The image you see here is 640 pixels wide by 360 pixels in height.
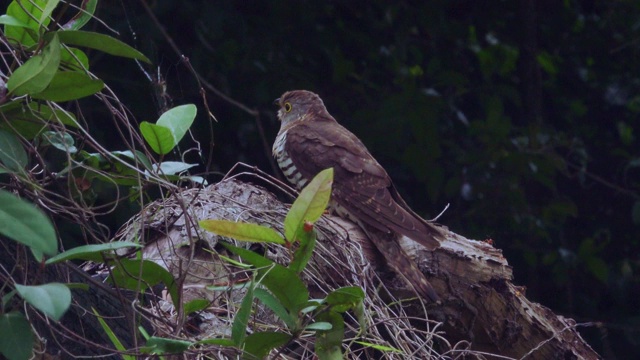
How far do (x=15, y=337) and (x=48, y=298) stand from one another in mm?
120

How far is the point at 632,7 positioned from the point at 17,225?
505 centimetres

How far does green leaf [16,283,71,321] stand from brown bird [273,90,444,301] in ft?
4.72

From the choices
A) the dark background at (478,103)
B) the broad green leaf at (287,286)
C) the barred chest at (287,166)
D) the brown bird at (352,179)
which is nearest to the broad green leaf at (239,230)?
the broad green leaf at (287,286)

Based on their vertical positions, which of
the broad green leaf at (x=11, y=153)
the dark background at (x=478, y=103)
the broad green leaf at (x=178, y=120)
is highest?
the broad green leaf at (x=11, y=153)

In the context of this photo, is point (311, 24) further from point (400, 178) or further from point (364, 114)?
point (400, 178)

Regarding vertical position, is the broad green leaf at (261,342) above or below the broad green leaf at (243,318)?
below

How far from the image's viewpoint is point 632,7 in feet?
17.7

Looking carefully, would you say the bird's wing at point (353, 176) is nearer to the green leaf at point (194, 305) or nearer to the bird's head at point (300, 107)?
the bird's head at point (300, 107)

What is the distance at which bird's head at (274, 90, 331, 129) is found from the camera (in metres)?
3.62

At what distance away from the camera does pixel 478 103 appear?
527cm

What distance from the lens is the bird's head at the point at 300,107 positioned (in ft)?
11.9


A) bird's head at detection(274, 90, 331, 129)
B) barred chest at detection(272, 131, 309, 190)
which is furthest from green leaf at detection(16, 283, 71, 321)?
bird's head at detection(274, 90, 331, 129)

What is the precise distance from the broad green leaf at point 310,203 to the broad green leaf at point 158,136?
0.27m

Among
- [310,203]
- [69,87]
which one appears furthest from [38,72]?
[310,203]
